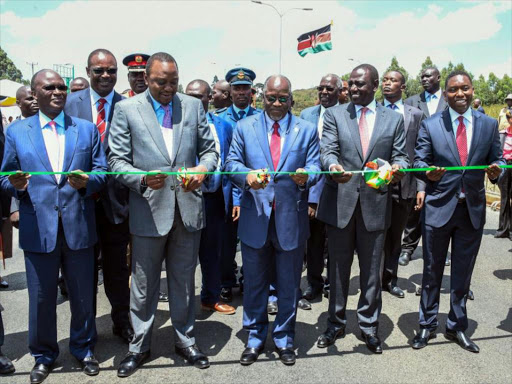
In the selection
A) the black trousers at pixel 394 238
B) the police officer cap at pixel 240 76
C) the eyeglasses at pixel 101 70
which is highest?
the police officer cap at pixel 240 76

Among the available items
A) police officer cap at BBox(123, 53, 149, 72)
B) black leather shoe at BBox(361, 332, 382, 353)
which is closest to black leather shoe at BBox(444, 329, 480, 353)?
black leather shoe at BBox(361, 332, 382, 353)

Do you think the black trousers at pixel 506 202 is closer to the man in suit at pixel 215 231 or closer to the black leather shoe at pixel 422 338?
the black leather shoe at pixel 422 338

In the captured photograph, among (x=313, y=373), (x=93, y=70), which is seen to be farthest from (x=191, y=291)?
(x=93, y=70)

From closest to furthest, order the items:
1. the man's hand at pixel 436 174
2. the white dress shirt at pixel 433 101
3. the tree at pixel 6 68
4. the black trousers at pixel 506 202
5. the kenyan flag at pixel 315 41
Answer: the man's hand at pixel 436 174 < the white dress shirt at pixel 433 101 < the black trousers at pixel 506 202 < the kenyan flag at pixel 315 41 < the tree at pixel 6 68

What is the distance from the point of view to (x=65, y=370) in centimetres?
378

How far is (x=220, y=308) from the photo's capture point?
16.6 ft

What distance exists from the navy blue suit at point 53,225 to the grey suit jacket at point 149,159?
30 cm

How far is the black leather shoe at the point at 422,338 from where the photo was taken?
420cm

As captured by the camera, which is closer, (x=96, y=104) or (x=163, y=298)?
(x=96, y=104)

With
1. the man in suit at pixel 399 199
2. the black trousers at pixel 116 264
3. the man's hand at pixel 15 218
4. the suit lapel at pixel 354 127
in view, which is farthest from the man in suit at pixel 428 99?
the man's hand at pixel 15 218

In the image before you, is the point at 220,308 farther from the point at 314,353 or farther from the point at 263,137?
the point at 263,137

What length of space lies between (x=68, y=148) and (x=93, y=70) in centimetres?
99

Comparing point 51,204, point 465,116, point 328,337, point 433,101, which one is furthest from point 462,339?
point 51,204

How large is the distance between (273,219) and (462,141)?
1.93m
